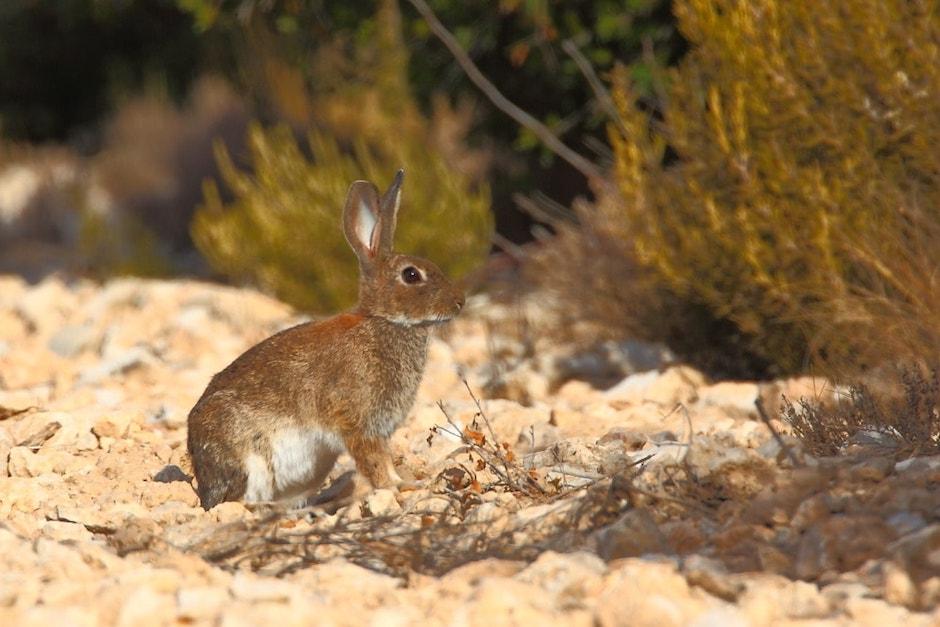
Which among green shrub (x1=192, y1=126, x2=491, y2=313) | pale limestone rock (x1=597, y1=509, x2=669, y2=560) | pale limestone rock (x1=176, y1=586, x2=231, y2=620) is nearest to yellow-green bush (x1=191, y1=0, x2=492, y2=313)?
green shrub (x1=192, y1=126, x2=491, y2=313)

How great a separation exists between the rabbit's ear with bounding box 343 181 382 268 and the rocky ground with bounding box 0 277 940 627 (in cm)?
72

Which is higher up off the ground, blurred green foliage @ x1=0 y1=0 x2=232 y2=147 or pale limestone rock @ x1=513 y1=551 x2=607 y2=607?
blurred green foliage @ x1=0 y1=0 x2=232 y2=147

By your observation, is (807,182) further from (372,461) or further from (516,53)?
(516,53)

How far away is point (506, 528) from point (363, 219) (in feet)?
5.25

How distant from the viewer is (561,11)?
846 centimetres

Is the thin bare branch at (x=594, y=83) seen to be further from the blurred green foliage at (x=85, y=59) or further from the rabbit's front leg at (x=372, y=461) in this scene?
the blurred green foliage at (x=85, y=59)

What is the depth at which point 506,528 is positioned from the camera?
3959 mm

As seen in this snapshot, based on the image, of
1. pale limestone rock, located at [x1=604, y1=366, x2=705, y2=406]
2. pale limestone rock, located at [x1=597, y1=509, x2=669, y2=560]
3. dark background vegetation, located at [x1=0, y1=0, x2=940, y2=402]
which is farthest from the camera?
pale limestone rock, located at [x1=604, y1=366, x2=705, y2=406]

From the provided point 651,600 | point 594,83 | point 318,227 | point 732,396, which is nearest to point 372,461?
point 651,600

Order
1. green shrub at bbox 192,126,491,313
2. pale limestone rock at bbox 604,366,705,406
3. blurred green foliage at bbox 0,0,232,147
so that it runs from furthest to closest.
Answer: blurred green foliage at bbox 0,0,232,147 < green shrub at bbox 192,126,491,313 < pale limestone rock at bbox 604,366,705,406

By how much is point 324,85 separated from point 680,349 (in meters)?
4.34

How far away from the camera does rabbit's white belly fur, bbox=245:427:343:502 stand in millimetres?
4590

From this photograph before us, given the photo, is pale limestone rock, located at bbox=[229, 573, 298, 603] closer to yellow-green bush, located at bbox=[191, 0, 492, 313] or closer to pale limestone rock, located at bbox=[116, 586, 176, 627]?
pale limestone rock, located at bbox=[116, 586, 176, 627]

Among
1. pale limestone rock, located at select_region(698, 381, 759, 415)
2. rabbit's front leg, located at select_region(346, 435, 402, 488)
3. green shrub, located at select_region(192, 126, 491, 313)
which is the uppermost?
green shrub, located at select_region(192, 126, 491, 313)
